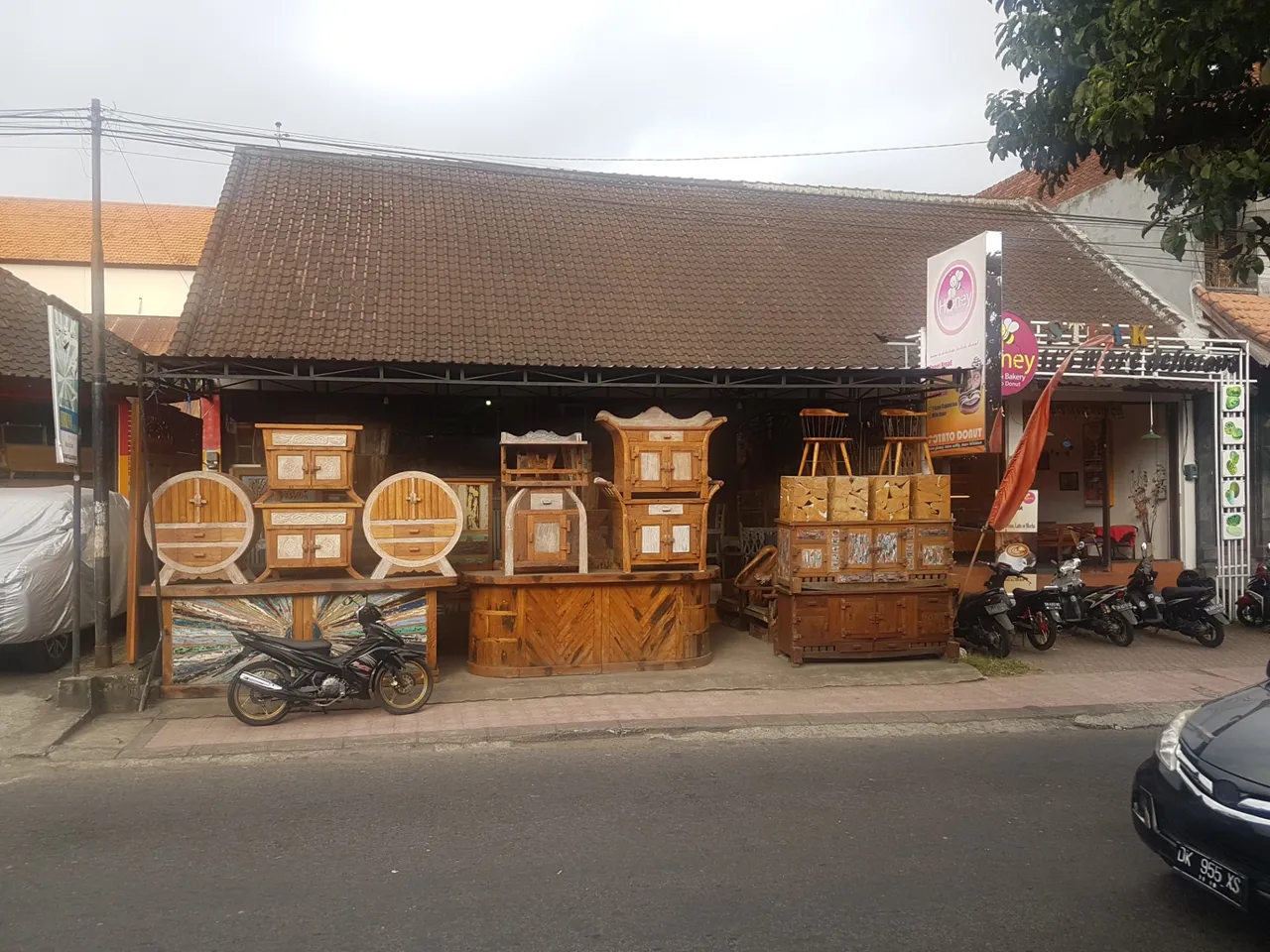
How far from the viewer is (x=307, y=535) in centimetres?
877

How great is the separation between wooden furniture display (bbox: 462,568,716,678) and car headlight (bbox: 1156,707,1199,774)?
17.7 ft

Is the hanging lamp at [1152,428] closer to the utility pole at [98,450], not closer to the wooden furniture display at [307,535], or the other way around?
the wooden furniture display at [307,535]

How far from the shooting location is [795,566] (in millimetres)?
9875

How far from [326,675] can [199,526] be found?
203 cm

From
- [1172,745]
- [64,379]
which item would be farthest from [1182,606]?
[64,379]

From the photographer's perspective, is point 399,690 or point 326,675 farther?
point 399,690

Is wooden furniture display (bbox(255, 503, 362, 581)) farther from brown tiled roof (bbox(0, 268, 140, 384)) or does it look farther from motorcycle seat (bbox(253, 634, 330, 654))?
brown tiled roof (bbox(0, 268, 140, 384))

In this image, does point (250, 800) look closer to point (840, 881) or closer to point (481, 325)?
point (840, 881)

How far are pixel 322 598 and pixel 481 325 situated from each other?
4.56m

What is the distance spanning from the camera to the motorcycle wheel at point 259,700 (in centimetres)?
766

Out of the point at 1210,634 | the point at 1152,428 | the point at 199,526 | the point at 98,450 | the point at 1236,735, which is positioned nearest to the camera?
the point at 1236,735

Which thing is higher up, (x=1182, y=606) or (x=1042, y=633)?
(x=1182, y=606)

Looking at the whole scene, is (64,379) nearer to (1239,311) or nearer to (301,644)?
(301,644)

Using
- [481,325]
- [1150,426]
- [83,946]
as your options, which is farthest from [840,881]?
[1150,426]
